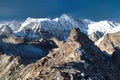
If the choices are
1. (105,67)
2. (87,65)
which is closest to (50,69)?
(87,65)

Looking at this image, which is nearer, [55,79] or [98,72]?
[55,79]

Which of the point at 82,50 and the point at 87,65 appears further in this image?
the point at 82,50

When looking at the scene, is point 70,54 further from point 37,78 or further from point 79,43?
point 37,78

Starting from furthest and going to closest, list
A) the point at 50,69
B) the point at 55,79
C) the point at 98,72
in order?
the point at 98,72 → the point at 50,69 → the point at 55,79

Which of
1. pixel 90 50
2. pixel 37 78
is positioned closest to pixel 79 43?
pixel 90 50

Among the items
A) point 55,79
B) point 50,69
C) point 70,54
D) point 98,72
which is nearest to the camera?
point 55,79

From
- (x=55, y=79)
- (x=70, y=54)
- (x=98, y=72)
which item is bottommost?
(x=55, y=79)

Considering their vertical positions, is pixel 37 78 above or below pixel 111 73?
below

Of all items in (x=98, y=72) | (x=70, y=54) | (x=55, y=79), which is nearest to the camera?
(x=55, y=79)

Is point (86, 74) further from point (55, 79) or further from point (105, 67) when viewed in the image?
point (105, 67)
